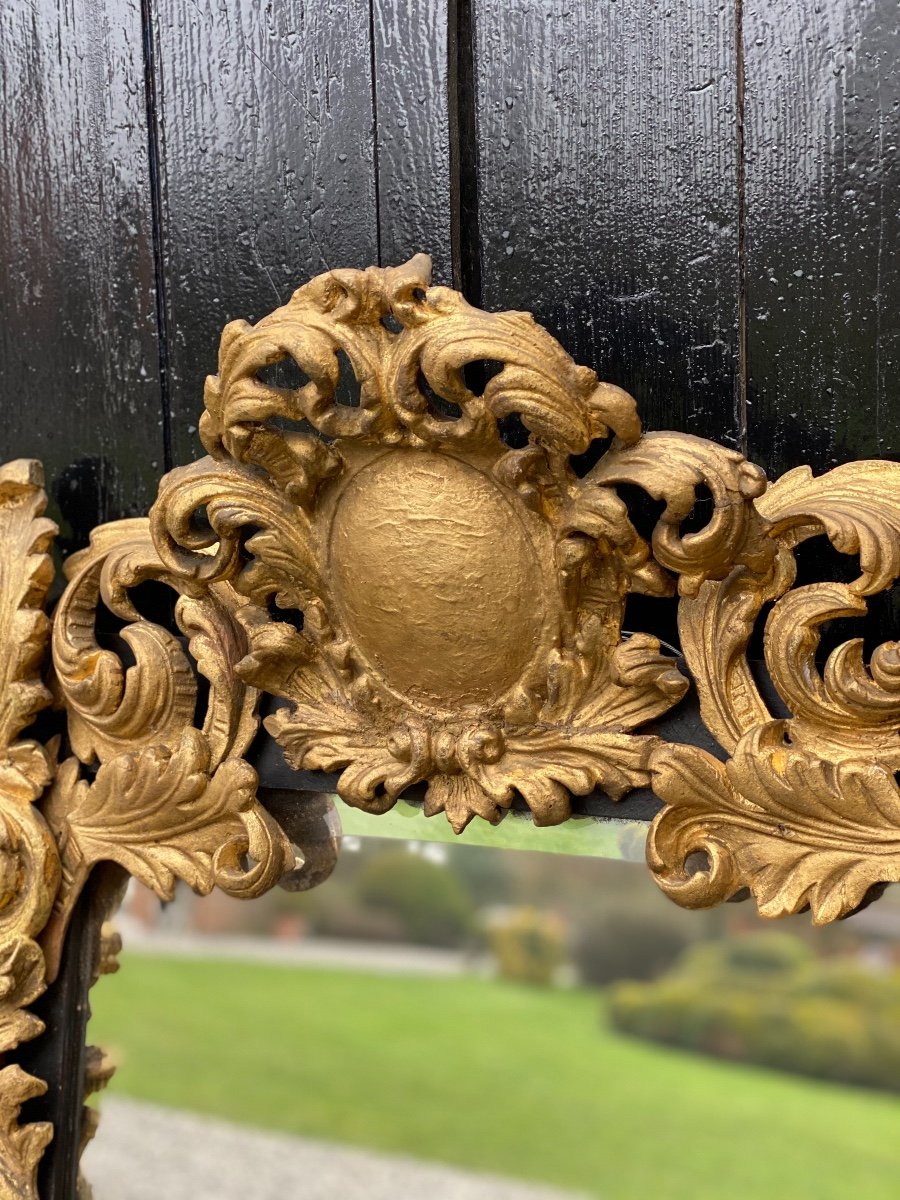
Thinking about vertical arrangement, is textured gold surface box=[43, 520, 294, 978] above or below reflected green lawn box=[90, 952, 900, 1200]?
above

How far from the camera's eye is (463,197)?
0.53 m

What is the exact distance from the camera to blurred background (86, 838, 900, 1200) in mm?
1809

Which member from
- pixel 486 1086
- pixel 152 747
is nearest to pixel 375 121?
pixel 152 747

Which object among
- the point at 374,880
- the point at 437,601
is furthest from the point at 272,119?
the point at 374,880

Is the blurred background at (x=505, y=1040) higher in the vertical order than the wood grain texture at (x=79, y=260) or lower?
lower

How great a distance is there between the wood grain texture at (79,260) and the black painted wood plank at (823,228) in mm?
276

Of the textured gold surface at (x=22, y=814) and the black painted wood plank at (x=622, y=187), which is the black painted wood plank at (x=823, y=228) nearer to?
the black painted wood plank at (x=622, y=187)

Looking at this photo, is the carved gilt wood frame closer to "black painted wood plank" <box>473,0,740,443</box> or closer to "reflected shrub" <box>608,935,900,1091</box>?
"black painted wood plank" <box>473,0,740,443</box>

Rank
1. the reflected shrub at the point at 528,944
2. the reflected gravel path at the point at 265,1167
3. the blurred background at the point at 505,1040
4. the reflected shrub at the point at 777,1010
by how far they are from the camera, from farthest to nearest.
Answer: the reflected shrub at the point at 528,944, the reflected shrub at the point at 777,1010, the blurred background at the point at 505,1040, the reflected gravel path at the point at 265,1167

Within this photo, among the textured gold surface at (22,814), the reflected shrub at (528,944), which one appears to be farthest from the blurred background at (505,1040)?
the textured gold surface at (22,814)

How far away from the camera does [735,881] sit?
0.47m

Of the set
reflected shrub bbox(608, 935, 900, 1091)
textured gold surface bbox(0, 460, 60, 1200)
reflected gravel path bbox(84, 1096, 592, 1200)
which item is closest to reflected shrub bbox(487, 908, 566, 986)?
reflected shrub bbox(608, 935, 900, 1091)

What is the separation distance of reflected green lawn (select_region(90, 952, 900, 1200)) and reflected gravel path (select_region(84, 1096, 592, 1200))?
33mm

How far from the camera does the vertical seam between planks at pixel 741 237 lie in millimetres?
473
